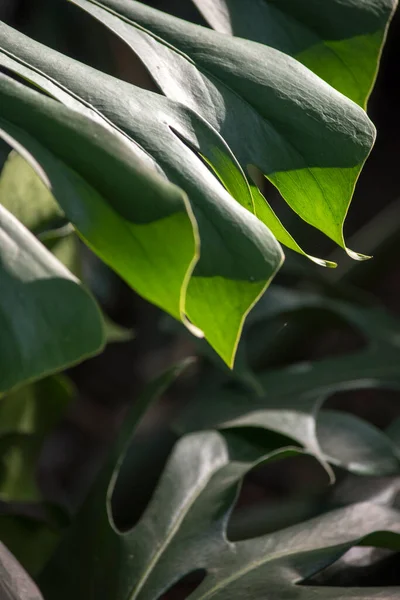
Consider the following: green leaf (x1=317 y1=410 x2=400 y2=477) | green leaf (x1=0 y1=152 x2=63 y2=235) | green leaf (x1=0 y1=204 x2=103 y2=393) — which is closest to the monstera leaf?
green leaf (x1=317 y1=410 x2=400 y2=477)

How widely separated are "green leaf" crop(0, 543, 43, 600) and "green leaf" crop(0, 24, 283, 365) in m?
0.25

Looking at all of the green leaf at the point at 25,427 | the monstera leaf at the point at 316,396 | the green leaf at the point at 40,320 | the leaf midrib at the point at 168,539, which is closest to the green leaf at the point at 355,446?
the monstera leaf at the point at 316,396

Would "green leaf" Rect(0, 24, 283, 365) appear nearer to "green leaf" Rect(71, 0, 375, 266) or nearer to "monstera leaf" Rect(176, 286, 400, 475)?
"green leaf" Rect(71, 0, 375, 266)

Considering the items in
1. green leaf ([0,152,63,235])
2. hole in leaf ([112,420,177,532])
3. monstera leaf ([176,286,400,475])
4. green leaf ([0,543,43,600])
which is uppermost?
green leaf ([0,152,63,235])

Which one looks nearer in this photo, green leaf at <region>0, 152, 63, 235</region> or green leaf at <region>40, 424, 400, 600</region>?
green leaf at <region>40, 424, 400, 600</region>

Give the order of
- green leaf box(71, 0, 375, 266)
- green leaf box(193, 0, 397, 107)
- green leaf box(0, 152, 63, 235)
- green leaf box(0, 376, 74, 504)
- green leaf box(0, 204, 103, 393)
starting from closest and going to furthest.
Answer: green leaf box(0, 204, 103, 393), green leaf box(71, 0, 375, 266), green leaf box(193, 0, 397, 107), green leaf box(0, 152, 63, 235), green leaf box(0, 376, 74, 504)

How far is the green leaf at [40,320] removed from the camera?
0.33 m

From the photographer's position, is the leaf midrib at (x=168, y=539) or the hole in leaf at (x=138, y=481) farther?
the hole in leaf at (x=138, y=481)

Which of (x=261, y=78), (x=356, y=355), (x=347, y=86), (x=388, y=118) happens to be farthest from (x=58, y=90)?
(x=388, y=118)

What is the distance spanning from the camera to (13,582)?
50 centimetres

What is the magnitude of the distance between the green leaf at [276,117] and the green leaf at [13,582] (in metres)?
0.32

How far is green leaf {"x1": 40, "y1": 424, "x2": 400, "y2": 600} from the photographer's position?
0.57 metres

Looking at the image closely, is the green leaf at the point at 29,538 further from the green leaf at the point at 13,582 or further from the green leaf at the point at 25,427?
the green leaf at the point at 13,582

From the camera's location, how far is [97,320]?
1.09ft
